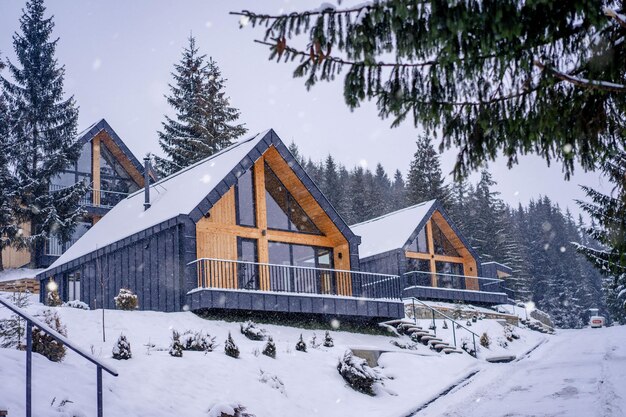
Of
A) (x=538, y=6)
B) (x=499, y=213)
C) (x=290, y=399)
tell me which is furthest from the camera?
(x=499, y=213)

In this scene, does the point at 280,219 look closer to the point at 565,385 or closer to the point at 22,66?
the point at 565,385

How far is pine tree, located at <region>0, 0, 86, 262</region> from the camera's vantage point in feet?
92.5

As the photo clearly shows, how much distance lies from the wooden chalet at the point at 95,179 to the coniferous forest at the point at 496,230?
2613cm

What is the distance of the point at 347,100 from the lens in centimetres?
633

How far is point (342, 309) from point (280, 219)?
13.6 feet

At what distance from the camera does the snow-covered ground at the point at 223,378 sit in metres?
8.65

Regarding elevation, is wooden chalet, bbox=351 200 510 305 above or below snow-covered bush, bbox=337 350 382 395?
above

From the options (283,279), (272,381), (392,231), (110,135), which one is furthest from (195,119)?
(272,381)

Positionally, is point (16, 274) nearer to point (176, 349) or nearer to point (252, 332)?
point (252, 332)

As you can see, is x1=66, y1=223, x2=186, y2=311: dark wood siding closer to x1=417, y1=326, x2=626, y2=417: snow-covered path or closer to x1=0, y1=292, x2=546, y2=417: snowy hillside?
x1=0, y1=292, x2=546, y2=417: snowy hillside

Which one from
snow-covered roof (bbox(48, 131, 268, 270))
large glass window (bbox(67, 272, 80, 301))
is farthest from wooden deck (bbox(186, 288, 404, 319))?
large glass window (bbox(67, 272, 80, 301))

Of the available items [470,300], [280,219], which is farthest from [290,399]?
[470,300]

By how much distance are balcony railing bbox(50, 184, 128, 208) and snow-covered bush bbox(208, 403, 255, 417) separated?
74.3 feet

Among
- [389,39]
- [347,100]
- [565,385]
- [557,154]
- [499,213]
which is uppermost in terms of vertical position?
[499,213]
